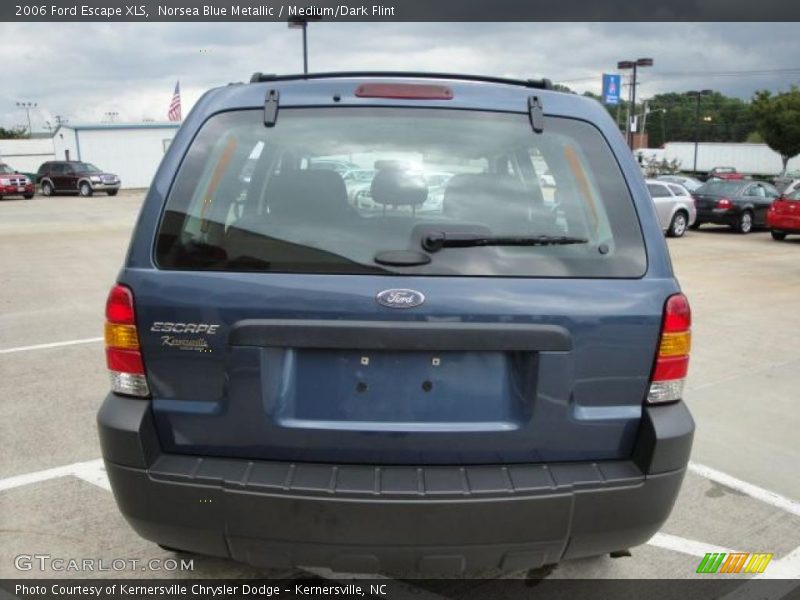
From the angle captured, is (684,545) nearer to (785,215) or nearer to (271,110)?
(271,110)

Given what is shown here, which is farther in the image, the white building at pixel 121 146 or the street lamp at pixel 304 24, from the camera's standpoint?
the white building at pixel 121 146

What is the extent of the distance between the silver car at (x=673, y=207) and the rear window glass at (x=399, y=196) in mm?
16828

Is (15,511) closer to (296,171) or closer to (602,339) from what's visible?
(296,171)

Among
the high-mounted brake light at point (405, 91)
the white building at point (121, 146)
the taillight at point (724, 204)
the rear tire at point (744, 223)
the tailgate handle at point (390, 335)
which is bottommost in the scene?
the rear tire at point (744, 223)

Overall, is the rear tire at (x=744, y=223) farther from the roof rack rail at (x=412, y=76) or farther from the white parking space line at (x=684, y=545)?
the roof rack rail at (x=412, y=76)

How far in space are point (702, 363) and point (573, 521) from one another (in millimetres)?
4750

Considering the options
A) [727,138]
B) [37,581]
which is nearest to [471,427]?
[37,581]

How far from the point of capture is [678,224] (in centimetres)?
1870

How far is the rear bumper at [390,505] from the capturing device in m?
2.14

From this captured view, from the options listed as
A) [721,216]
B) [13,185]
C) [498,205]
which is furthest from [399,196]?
[13,185]

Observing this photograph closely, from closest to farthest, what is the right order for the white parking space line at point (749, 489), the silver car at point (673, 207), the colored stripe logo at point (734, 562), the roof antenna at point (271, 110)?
the roof antenna at point (271, 110), the colored stripe logo at point (734, 562), the white parking space line at point (749, 489), the silver car at point (673, 207)

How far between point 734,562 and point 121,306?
9.23 feet

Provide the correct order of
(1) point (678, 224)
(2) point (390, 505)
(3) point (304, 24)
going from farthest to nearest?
1. (3) point (304, 24)
2. (1) point (678, 224)
3. (2) point (390, 505)

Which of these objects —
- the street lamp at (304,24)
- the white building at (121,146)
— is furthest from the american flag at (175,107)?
the street lamp at (304,24)
